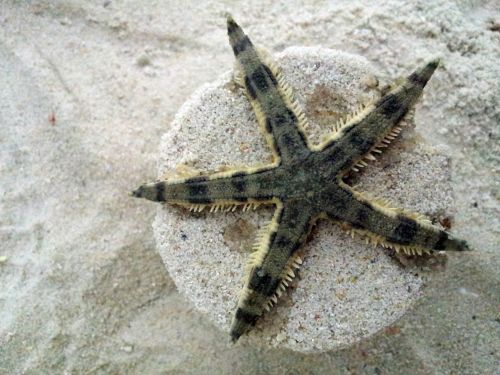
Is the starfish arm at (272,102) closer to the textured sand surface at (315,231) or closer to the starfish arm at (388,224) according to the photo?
the textured sand surface at (315,231)

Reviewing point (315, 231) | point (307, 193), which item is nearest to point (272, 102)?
point (307, 193)

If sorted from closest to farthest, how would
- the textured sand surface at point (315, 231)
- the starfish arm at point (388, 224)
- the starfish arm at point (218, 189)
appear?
the starfish arm at point (388, 224), the starfish arm at point (218, 189), the textured sand surface at point (315, 231)

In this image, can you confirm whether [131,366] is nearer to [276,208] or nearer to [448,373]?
[276,208]

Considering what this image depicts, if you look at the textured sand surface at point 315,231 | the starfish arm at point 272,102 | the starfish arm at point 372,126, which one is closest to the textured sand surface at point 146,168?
the textured sand surface at point 315,231

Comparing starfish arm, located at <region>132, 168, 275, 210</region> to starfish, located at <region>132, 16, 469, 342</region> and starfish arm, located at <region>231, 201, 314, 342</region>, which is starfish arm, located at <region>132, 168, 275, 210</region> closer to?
starfish, located at <region>132, 16, 469, 342</region>

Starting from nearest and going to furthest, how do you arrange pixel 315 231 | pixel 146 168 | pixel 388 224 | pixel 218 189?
pixel 388 224 → pixel 218 189 → pixel 315 231 → pixel 146 168

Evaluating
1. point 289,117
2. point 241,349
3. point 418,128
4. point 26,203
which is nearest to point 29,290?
point 26,203

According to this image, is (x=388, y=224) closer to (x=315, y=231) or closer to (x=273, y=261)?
(x=315, y=231)
